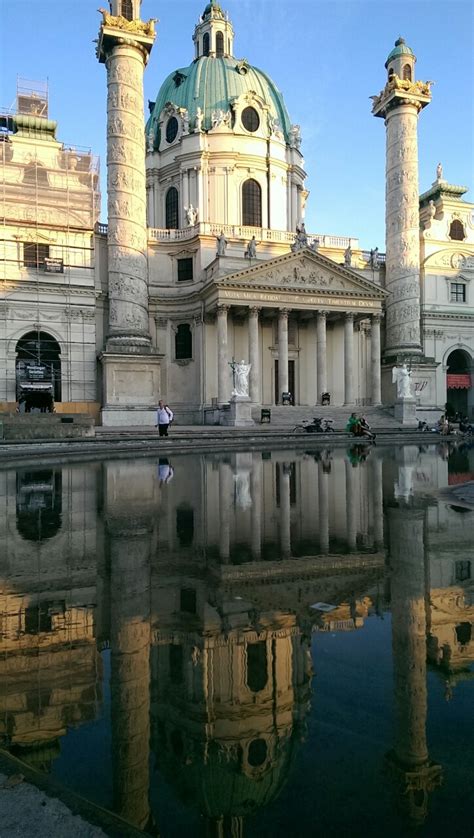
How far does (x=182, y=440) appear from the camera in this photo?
23203 mm

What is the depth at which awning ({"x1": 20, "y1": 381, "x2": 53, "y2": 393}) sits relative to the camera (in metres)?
32.1

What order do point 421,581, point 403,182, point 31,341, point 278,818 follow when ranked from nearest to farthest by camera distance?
point 278,818, point 421,581, point 31,341, point 403,182

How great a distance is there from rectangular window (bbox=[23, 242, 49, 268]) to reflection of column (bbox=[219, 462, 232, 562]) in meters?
27.1

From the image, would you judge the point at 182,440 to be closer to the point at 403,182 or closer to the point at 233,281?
the point at 233,281

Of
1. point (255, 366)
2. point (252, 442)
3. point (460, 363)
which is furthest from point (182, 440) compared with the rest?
point (460, 363)

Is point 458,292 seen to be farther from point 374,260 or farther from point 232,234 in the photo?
point 232,234

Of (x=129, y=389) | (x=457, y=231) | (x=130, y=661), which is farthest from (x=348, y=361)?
(x=130, y=661)

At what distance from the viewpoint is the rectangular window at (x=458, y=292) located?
4550 cm

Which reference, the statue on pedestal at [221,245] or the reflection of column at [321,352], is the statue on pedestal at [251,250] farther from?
the reflection of column at [321,352]

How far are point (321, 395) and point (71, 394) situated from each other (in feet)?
51.4

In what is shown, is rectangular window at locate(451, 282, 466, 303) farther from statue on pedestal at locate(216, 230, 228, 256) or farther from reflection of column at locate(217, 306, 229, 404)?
reflection of column at locate(217, 306, 229, 404)

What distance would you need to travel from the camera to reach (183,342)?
1599 inches

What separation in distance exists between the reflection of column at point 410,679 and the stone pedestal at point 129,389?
26766 millimetres

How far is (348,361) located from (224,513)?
31705mm
